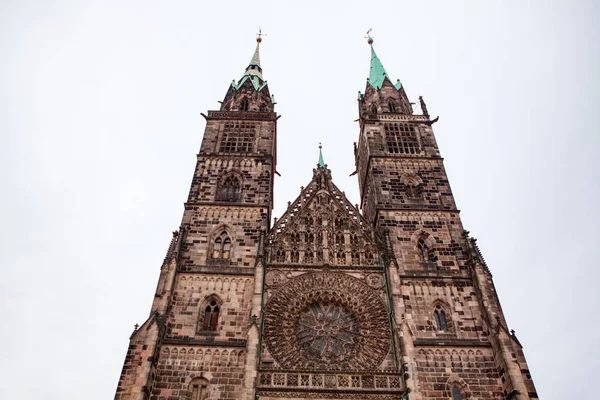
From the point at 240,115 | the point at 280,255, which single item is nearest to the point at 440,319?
the point at 280,255

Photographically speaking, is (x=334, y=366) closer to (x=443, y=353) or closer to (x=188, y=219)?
(x=443, y=353)

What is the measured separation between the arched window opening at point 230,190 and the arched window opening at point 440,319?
10.6 metres

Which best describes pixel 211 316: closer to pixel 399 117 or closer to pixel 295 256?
pixel 295 256

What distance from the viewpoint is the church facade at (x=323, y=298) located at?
1664cm

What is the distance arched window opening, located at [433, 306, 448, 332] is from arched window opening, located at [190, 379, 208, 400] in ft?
29.7

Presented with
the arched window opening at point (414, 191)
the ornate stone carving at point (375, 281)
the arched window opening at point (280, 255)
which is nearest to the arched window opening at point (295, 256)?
the arched window opening at point (280, 255)

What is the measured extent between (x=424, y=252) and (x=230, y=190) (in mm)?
9884

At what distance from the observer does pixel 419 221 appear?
22.3 m

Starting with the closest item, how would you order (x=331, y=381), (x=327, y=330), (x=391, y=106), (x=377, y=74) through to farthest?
(x=331, y=381), (x=327, y=330), (x=391, y=106), (x=377, y=74)

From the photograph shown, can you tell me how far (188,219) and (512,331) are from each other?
47.4 ft

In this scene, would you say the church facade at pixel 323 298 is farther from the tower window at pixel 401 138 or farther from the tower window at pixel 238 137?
the tower window at pixel 401 138

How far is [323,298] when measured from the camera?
1934 centimetres

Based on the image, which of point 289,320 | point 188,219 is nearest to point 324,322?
point 289,320

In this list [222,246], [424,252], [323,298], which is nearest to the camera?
[323,298]
